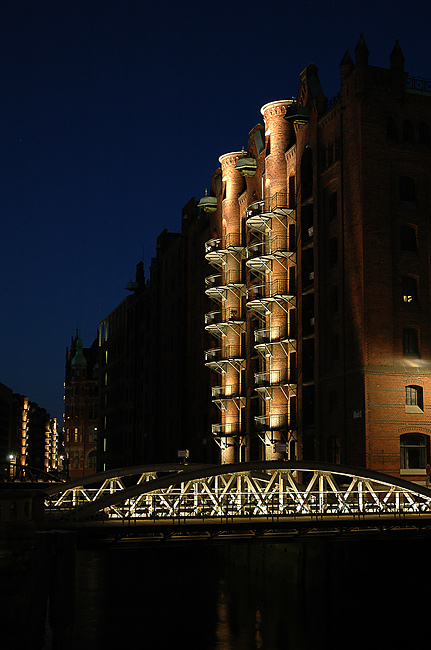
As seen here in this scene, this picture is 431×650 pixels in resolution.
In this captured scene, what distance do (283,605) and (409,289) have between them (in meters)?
18.2

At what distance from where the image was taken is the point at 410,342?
47.0m

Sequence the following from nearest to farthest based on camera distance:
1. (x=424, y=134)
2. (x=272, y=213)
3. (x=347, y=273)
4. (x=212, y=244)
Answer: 1. (x=347, y=273)
2. (x=424, y=134)
3. (x=272, y=213)
4. (x=212, y=244)

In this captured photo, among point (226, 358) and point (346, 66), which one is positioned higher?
point (346, 66)

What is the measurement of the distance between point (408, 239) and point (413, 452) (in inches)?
456

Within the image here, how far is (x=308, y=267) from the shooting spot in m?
53.8

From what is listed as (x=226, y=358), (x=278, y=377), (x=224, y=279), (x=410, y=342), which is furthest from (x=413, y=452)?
(x=224, y=279)

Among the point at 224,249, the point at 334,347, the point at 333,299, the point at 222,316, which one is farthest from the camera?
the point at 222,316

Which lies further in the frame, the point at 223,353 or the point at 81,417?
the point at 81,417

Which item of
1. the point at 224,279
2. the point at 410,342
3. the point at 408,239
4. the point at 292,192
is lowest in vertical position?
the point at 410,342

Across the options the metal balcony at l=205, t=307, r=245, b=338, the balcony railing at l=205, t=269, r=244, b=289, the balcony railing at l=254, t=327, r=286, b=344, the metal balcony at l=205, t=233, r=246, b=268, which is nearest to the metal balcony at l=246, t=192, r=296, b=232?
the balcony railing at l=254, t=327, r=286, b=344

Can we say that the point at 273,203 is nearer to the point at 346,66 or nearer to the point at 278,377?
the point at 346,66

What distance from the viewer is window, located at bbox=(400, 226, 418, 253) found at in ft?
157

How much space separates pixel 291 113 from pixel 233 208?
14302 mm

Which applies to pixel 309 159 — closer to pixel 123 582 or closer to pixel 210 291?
pixel 210 291
